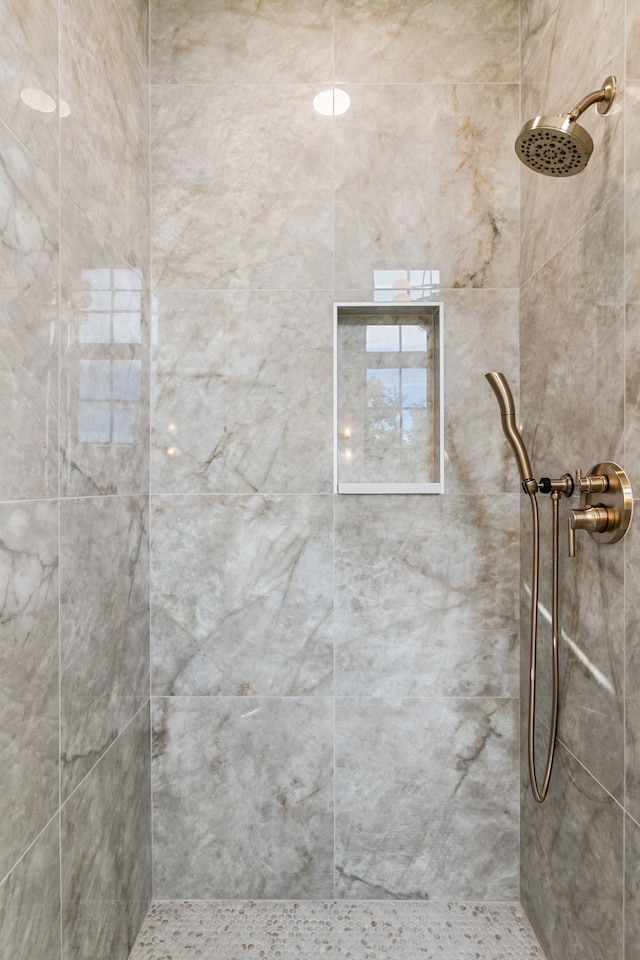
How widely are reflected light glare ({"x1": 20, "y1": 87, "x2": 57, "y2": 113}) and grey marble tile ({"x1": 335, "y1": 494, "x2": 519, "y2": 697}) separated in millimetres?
1077

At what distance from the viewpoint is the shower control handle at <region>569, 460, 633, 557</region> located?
1.01m

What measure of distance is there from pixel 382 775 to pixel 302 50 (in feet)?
6.46

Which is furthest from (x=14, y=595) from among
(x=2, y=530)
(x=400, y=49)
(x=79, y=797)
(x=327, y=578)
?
(x=400, y=49)

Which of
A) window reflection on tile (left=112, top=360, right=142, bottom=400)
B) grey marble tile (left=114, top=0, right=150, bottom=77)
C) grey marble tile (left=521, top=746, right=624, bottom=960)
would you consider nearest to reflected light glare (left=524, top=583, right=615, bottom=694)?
grey marble tile (left=521, top=746, right=624, bottom=960)

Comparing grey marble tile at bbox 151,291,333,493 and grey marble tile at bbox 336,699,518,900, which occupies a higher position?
grey marble tile at bbox 151,291,333,493

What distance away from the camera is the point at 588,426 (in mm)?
1174

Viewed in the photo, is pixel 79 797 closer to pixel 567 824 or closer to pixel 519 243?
pixel 567 824

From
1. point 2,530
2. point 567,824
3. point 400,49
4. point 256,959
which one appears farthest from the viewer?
point 400,49

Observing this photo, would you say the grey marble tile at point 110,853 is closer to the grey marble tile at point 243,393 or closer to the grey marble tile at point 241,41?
the grey marble tile at point 243,393

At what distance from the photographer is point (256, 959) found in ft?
4.50

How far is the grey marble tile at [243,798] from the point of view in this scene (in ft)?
5.13

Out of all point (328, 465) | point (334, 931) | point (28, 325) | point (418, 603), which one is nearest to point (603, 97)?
point (328, 465)

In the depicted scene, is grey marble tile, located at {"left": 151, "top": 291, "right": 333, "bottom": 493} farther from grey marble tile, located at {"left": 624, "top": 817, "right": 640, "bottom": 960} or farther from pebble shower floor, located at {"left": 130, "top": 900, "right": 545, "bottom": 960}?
pebble shower floor, located at {"left": 130, "top": 900, "right": 545, "bottom": 960}

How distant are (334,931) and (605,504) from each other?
4.12 ft
